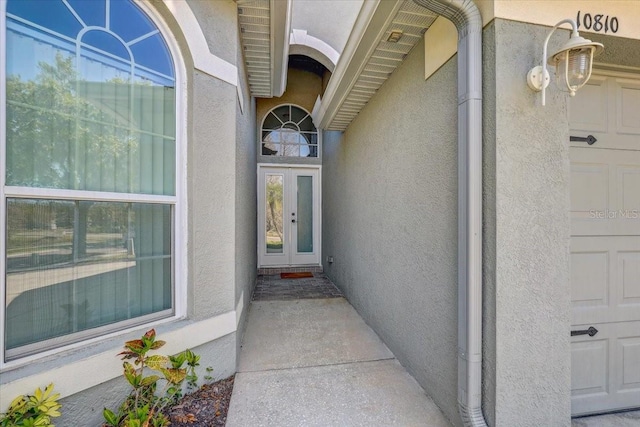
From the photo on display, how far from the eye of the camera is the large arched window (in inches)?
64.4

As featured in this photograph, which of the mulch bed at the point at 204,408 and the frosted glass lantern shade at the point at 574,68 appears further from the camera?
the mulch bed at the point at 204,408

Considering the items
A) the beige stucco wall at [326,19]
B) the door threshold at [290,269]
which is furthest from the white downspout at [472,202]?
the door threshold at [290,269]

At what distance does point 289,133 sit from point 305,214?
7.04ft

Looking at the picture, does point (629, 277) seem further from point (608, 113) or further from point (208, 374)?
point (208, 374)

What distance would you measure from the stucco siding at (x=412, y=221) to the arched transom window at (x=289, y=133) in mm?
2985

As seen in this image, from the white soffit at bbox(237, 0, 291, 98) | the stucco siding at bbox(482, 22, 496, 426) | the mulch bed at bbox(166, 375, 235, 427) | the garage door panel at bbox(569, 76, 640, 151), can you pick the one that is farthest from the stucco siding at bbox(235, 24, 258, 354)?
the garage door panel at bbox(569, 76, 640, 151)

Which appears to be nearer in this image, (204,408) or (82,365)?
(82,365)

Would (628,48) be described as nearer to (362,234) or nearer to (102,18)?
(362,234)

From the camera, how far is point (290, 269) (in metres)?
7.32

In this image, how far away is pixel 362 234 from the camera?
14.6 ft

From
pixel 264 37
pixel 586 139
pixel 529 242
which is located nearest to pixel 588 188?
pixel 586 139

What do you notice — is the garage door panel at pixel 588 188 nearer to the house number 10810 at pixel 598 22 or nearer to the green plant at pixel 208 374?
the house number 10810 at pixel 598 22

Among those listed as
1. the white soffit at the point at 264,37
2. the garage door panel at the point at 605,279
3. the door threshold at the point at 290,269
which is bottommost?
the door threshold at the point at 290,269

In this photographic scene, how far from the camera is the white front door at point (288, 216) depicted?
24.0 ft
